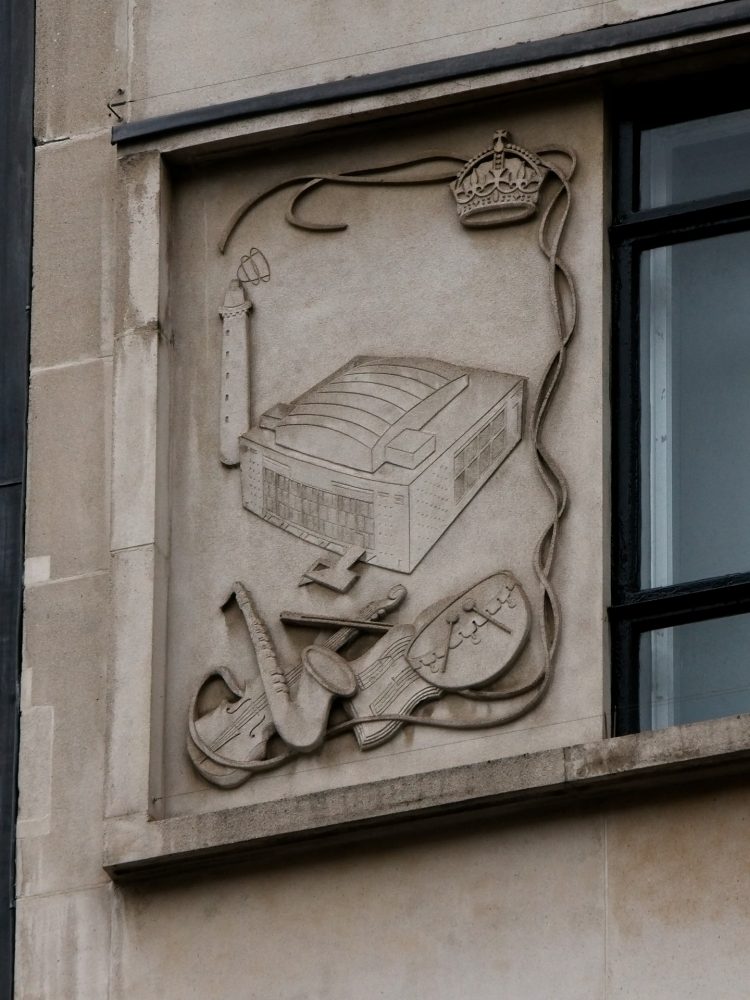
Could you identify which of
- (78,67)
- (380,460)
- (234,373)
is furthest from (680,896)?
(78,67)

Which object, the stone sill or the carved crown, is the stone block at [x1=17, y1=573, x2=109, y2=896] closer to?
the stone sill

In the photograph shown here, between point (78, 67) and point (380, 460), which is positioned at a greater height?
point (78, 67)

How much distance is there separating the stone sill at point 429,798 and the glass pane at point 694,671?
49 cm

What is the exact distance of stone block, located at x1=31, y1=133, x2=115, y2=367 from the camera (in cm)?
1191

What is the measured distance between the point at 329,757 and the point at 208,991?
89cm

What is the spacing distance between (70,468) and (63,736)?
101 centimetres

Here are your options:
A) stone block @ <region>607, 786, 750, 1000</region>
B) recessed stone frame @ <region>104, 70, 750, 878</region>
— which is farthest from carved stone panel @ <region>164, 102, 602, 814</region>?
stone block @ <region>607, 786, 750, 1000</region>

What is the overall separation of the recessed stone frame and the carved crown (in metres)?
1.14

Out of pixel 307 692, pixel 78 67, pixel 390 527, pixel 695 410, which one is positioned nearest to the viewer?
pixel 307 692

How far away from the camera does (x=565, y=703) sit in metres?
10.8

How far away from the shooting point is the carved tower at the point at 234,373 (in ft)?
38.1

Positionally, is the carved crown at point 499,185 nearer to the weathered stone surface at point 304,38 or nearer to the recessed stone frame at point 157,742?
the weathered stone surface at point 304,38

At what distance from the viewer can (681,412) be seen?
1138 cm

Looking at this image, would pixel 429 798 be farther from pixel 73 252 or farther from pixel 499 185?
pixel 73 252
